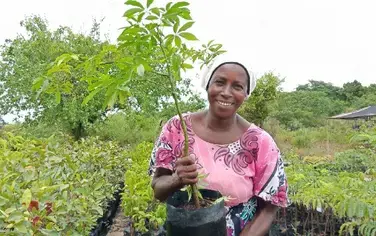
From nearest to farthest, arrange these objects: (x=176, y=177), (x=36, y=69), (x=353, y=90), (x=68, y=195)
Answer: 1. (x=176, y=177)
2. (x=68, y=195)
3. (x=36, y=69)
4. (x=353, y=90)

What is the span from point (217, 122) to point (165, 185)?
1.15 ft

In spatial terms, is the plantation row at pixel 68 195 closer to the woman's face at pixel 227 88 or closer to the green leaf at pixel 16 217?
the green leaf at pixel 16 217

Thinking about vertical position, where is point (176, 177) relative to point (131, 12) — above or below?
below

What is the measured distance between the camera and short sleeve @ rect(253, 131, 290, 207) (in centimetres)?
178

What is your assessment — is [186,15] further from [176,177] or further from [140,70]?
[176,177]

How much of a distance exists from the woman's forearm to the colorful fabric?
77 millimetres

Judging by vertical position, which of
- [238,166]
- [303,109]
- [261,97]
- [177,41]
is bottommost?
[238,166]

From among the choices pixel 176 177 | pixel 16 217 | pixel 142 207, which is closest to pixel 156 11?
pixel 176 177

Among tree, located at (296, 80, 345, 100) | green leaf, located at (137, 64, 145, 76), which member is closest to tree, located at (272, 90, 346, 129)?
tree, located at (296, 80, 345, 100)

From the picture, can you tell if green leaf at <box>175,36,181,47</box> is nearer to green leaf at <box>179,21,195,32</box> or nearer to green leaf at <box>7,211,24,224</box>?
green leaf at <box>179,21,195,32</box>

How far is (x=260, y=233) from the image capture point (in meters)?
1.78

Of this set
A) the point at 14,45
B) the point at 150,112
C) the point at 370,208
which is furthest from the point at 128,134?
the point at 370,208

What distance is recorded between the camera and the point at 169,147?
1.84 m

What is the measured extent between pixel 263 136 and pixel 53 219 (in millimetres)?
873
